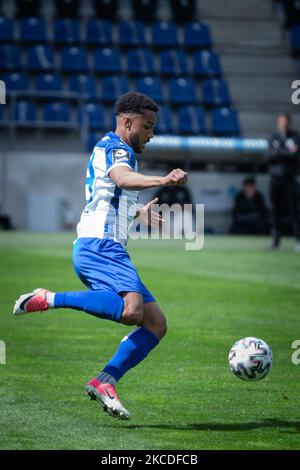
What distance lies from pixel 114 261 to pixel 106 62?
2321 cm

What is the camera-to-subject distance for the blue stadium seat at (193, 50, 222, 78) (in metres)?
30.3

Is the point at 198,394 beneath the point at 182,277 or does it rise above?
beneath

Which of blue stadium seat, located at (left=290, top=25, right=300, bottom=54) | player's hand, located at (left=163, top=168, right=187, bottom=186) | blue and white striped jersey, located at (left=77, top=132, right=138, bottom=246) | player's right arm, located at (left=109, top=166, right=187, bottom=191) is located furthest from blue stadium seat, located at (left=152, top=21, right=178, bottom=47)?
player's hand, located at (left=163, top=168, right=187, bottom=186)

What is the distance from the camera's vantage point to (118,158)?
21.4ft

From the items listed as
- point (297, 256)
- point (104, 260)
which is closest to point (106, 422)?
point (104, 260)

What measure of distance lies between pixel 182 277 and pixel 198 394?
332 inches

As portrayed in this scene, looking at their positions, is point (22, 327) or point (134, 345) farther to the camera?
point (22, 327)

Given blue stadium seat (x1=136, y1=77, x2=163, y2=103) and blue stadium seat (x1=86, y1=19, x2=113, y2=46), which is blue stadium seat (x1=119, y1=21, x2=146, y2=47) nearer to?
blue stadium seat (x1=86, y1=19, x2=113, y2=46)

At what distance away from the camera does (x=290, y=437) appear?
6.10 m

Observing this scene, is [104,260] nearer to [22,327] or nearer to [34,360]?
[34,360]

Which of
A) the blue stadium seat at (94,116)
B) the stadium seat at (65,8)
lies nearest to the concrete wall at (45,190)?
the blue stadium seat at (94,116)

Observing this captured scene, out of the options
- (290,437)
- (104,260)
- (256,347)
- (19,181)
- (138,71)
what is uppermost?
(138,71)

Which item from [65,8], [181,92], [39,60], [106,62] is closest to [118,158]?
[39,60]

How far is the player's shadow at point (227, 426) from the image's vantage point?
6.32 m
